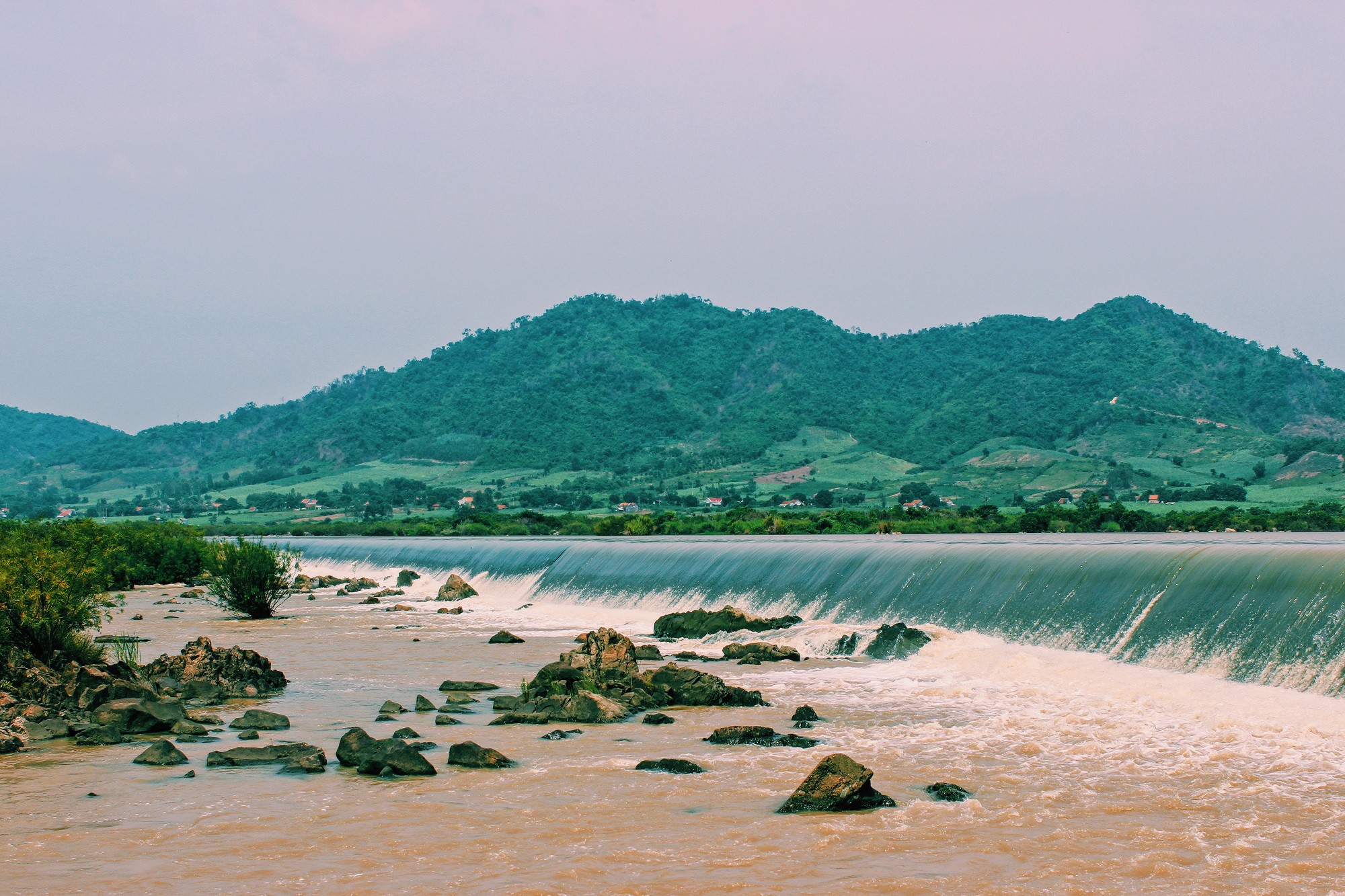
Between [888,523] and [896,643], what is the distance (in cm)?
4167

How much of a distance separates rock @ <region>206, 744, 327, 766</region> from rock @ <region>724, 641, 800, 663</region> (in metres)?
11.1

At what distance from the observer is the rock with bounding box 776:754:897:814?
1180 centimetres

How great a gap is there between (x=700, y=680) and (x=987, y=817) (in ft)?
25.7

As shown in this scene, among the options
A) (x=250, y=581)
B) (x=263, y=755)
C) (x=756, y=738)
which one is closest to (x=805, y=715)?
(x=756, y=738)

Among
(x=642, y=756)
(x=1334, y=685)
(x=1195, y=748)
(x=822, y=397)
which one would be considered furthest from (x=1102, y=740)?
(x=822, y=397)

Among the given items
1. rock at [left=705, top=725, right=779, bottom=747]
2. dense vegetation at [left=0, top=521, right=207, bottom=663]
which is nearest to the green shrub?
dense vegetation at [left=0, top=521, right=207, bottom=663]

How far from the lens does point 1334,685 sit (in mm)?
16438

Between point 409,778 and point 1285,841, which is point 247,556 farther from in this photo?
point 1285,841

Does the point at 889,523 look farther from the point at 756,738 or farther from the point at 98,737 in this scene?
the point at 98,737

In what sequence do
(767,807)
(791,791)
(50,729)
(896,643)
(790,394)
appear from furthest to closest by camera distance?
(790,394)
(896,643)
(50,729)
(791,791)
(767,807)

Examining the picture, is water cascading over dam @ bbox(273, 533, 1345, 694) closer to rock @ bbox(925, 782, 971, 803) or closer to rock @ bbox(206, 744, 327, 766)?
rock @ bbox(925, 782, 971, 803)

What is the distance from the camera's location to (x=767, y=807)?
12102 millimetres

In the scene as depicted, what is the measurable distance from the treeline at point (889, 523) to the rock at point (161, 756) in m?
45.1

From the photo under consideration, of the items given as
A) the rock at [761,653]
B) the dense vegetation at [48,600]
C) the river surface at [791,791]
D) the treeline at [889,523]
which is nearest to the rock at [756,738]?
the river surface at [791,791]
